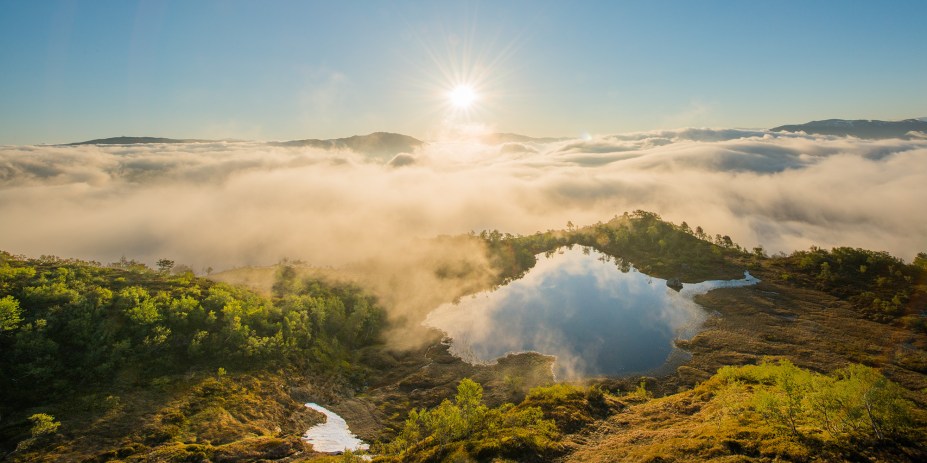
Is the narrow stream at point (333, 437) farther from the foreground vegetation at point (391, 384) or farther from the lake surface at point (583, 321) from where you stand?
the lake surface at point (583, 321)

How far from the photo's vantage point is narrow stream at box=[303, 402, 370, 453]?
237 ft

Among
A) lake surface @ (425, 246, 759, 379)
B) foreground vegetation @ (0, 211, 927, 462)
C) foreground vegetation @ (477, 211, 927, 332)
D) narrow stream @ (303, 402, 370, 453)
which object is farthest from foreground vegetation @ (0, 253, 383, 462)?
foreground vegetation @ (477, 211, 927, 332)

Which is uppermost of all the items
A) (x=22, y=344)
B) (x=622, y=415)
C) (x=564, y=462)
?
(x=22, y=344)

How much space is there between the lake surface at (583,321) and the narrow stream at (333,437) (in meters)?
44.9

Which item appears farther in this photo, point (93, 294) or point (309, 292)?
point (309, 292)

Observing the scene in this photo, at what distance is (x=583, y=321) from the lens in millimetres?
138875

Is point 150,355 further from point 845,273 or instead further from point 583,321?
point 845,273

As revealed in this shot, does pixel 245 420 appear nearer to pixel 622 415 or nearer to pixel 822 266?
pixel 622 415

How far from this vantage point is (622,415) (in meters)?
74.9

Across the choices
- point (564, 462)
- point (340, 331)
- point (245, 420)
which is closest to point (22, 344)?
point (245, 420)

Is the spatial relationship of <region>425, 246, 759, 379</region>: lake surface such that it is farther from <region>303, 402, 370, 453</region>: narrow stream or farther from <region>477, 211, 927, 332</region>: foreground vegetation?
<region>303, 402, 370, 453</region>: narrow stream

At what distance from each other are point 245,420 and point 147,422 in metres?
15.6

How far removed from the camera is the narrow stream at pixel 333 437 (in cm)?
7219

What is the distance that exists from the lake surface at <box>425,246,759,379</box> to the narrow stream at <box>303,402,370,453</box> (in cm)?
4488
